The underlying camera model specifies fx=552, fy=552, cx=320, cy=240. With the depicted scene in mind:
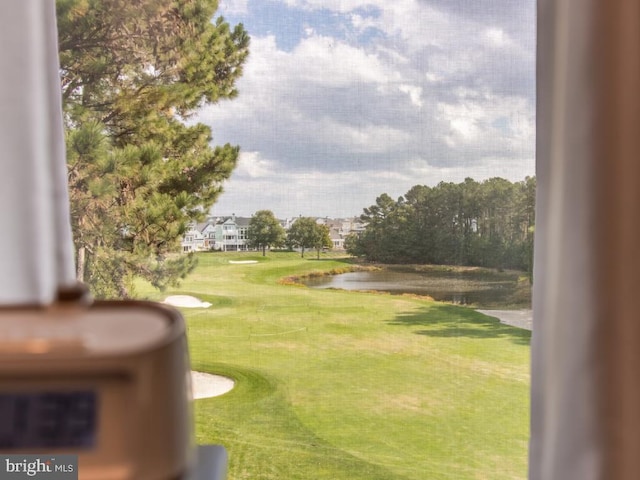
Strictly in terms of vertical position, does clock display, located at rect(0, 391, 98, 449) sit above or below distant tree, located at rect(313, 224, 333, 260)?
below

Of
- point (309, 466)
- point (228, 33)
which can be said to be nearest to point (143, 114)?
point (228, 33)

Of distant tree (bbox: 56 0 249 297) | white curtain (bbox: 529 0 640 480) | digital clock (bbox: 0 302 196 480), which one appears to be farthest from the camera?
distant tree (bbox: 56 0 249 297)

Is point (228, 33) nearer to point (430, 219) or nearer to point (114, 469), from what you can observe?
point (430, 219)

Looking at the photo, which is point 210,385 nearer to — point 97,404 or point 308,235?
point 308,235

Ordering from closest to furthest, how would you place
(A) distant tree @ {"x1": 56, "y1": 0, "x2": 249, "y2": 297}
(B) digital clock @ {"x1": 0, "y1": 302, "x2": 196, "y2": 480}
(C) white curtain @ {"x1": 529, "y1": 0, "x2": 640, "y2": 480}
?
(B) digital clock @ {"x1": 0, "y1": 302, "x2": 196, "y2": 480} < (C) white curtain @ {"x1": 529, "y1": 0, "x2": 640, "y2": 480} < (A) distant tree @ {"x1": 56, "y1": 0, "x2": 249, "y2": 297}

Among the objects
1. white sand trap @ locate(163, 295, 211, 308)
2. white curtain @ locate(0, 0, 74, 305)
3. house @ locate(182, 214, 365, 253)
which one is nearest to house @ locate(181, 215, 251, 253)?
house @ locate(182, 214, 365, 253)

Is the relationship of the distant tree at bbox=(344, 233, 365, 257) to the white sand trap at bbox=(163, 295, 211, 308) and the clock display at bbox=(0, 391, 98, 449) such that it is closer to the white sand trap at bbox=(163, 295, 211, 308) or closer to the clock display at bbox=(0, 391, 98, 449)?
the white sand trap at bbox=(163, 295, 211, 308)

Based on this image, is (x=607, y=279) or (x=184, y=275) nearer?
(x=607, y=279)
